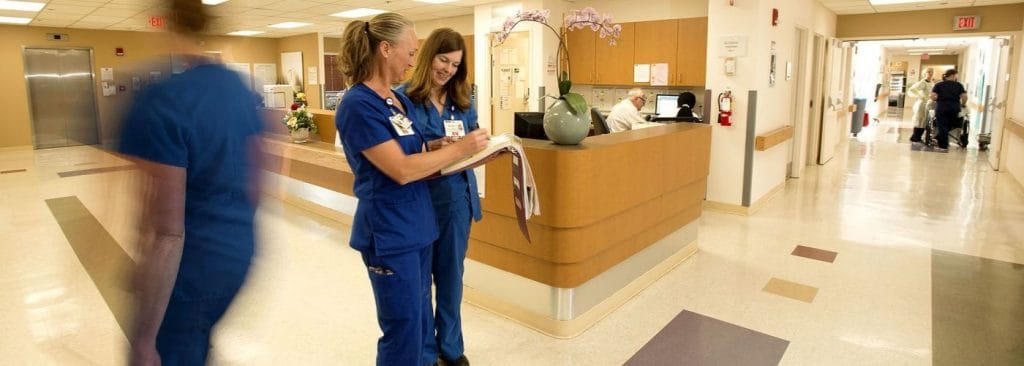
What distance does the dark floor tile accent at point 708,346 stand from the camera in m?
2.75

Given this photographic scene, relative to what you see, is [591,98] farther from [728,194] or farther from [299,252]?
[299,252]

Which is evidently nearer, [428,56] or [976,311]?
[428,56]

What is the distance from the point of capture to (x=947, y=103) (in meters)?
10.3

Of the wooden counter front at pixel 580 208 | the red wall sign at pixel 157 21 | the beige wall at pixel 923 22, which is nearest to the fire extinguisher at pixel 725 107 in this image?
the wooden counter front at pixel 580 208

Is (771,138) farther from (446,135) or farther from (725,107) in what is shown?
(446,135)

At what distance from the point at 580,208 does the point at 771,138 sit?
13.0 feet

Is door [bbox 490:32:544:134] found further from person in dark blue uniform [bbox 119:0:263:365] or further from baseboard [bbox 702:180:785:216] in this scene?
person in dark blue uniform [bbox 119:0:263:365]

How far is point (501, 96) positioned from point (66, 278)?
607cm

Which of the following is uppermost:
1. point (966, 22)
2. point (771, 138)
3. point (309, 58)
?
point (966, 22)

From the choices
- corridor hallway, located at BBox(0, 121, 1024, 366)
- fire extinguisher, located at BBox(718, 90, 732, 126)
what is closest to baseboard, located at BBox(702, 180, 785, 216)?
corridor hallway, located at BBox(0, 121, 1024, 366)

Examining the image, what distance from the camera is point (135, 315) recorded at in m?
1.35

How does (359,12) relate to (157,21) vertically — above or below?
above

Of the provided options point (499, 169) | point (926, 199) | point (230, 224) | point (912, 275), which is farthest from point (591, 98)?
point (230, 224)

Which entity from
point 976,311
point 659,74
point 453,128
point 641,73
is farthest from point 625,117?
point 453,128
